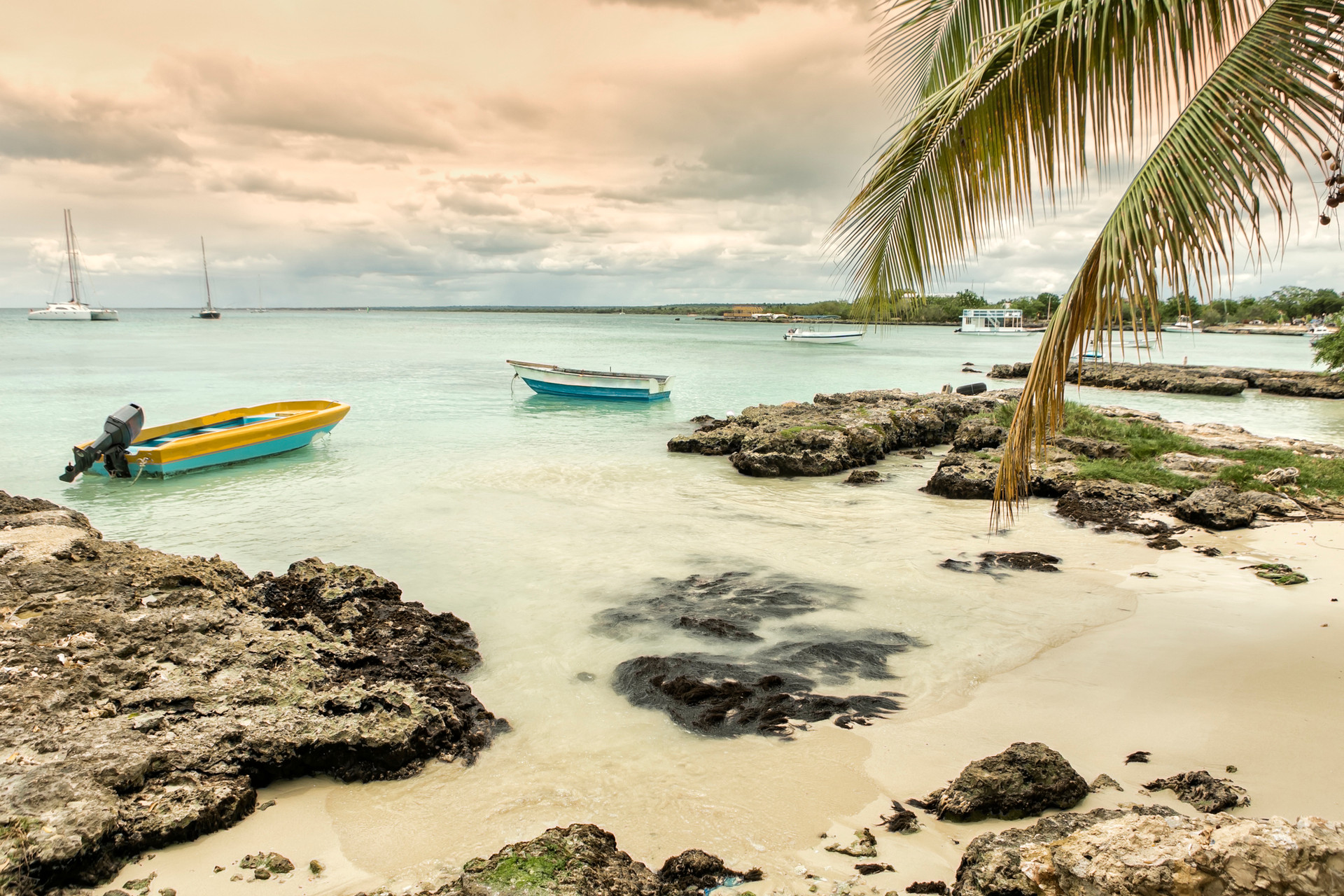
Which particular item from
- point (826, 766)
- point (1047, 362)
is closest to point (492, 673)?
point (826, 766)

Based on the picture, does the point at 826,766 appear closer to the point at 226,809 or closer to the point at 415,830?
the point at 415,830

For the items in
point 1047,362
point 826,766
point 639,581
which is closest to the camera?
point 1047,362

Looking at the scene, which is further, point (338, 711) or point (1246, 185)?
point (338, 711)

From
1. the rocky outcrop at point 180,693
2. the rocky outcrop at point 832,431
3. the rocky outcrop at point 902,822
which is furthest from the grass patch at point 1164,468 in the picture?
the rocky outcrop at point 180,693

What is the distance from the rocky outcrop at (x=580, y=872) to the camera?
2643 millimetres

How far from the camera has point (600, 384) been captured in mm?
24234

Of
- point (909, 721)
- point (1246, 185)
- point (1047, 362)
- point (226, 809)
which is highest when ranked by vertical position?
point (1246, 185)

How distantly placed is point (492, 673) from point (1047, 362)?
13.8 feet

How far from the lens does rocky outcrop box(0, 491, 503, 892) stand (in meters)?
3.14

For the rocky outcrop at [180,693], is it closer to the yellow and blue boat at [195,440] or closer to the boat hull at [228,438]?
the yellow and blue boat at [195,440]

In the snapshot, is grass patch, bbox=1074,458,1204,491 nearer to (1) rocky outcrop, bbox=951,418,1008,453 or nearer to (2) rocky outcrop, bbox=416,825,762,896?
(1) rocky outcrop, bbox=951,418,1008,453

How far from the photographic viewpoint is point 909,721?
4613 mm

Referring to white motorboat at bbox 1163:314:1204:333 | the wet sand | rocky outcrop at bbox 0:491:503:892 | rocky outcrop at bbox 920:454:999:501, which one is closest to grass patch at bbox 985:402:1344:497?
rocky outcrop at bbox 920:454:999:501

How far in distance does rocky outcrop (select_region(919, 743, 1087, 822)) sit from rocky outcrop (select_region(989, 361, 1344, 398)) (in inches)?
1079
